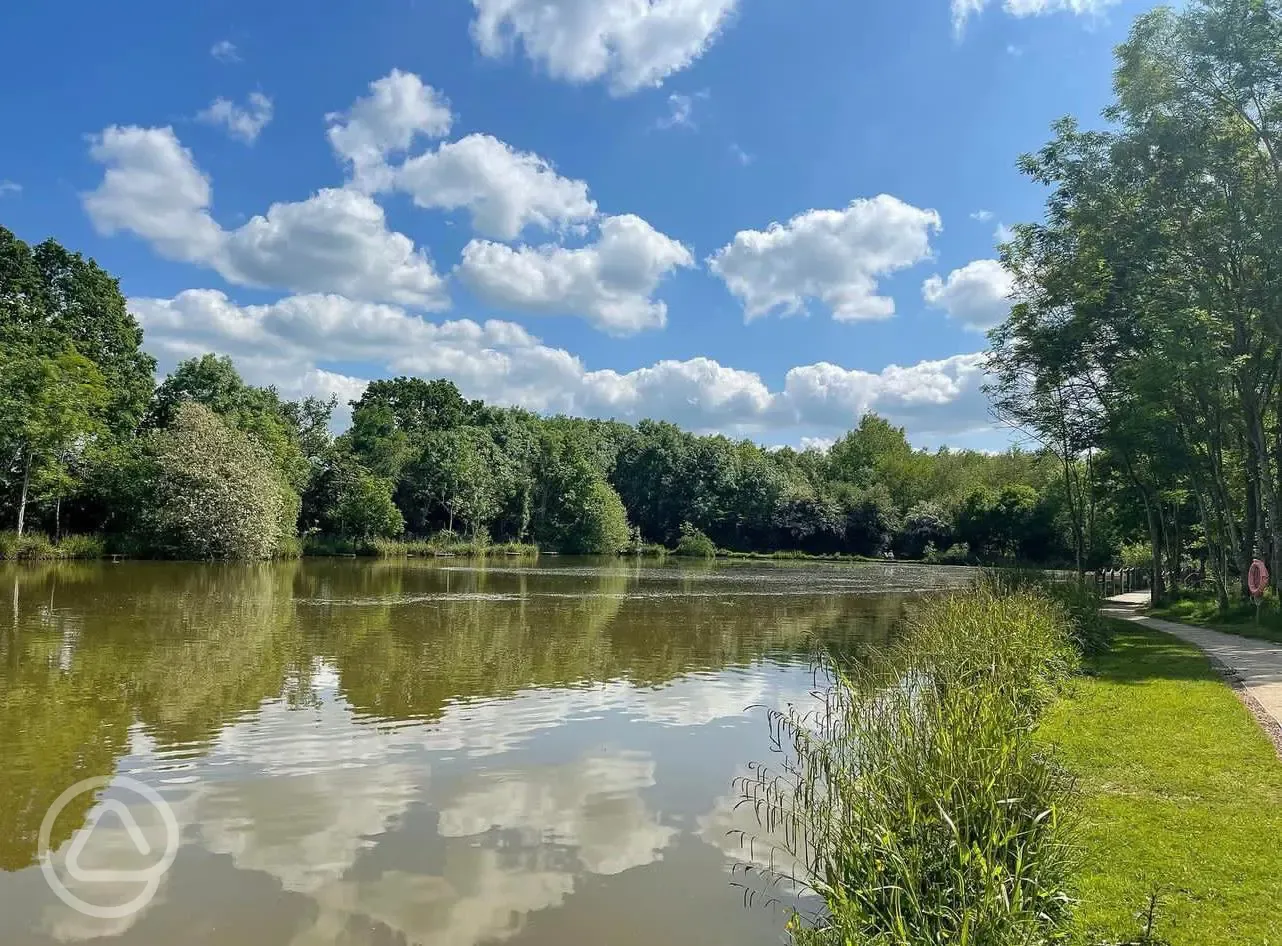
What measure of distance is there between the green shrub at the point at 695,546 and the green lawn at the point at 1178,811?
63.6 m

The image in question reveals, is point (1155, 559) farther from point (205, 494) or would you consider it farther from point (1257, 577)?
point (205, 494)

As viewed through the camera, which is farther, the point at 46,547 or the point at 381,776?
the point at 46,547

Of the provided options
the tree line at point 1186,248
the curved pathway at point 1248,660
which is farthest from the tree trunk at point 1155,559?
the curved pathway at point 1248,660

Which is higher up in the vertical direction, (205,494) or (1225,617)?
(205,494)

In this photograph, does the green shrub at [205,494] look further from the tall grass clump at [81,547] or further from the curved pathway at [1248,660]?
the curved pathway at [1248,660]

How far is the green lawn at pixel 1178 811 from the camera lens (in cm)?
433

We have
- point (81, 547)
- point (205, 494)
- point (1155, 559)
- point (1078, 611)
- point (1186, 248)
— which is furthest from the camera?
point (205, 494)

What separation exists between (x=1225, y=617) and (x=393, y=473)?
48235 mm

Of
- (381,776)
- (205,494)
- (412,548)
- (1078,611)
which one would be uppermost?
(205,494)

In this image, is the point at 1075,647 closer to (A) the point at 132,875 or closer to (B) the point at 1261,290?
(B) the point at 1261,290

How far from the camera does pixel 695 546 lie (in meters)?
74.4

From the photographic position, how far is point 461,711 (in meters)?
10.4

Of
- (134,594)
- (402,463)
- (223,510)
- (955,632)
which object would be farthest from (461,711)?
(402,463)

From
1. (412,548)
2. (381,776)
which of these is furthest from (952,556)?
(381,776)
